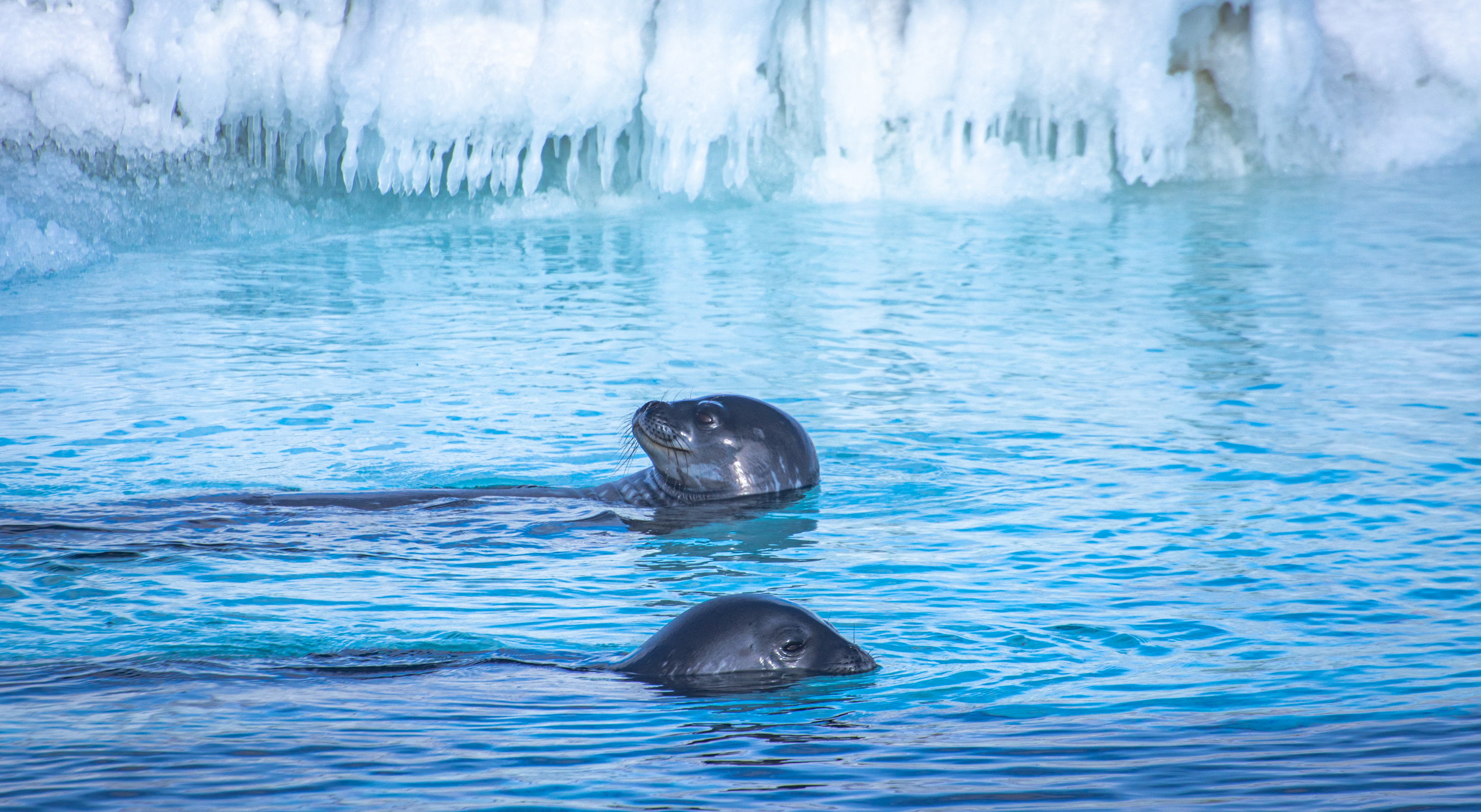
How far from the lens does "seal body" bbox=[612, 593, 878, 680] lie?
4133mm

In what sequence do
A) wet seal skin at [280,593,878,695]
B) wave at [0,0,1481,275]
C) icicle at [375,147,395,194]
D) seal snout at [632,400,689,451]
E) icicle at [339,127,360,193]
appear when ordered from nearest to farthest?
wet seal skin at [280,593,878,695] < seal snout at [632,400,689,451] < wave at [0,0,1481,275] < icicle at [339,127,360,193] < icicle at [375,147,395,194]

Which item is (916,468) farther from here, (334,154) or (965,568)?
(334,154)

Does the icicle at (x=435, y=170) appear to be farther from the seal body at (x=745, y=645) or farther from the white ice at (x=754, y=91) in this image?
the seal body at (x=745, y=645)

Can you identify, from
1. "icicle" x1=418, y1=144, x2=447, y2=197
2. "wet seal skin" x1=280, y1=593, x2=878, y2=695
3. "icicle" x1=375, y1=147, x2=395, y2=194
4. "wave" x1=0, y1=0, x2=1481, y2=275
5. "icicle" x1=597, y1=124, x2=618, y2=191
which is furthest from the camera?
"icicle" x1=597, y1=124, x2=618, y2=191

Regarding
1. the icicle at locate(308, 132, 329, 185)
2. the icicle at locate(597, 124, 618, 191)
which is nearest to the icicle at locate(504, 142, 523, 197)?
the icicle at locate(597, 124, 618, 191)

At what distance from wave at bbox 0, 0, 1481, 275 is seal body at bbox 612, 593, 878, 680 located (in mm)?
13362

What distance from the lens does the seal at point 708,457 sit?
22.8ft

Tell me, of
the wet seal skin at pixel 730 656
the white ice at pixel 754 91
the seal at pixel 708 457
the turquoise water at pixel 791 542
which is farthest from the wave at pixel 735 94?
the wet seal skin at pixel 730 656

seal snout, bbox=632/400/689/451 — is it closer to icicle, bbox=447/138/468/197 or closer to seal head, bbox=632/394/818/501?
seal head, bbox=632/394/818/501

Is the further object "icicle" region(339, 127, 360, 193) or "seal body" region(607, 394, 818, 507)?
"icicle" region(339, 127, 360, 193)

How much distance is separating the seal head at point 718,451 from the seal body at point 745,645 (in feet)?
8.71

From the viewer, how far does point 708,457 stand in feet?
22.9

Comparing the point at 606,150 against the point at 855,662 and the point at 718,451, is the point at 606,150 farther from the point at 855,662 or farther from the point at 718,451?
the point at 855,662

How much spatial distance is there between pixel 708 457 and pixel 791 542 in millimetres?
875
